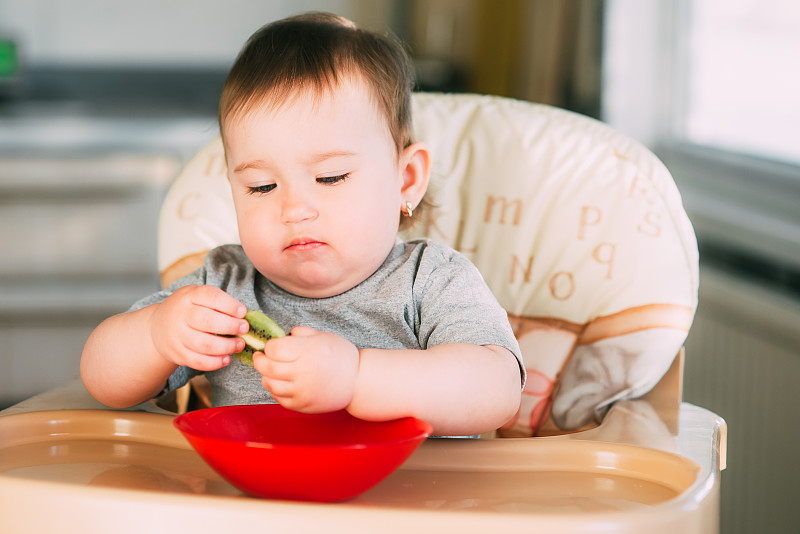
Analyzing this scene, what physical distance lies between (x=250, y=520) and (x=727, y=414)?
49.8 inches

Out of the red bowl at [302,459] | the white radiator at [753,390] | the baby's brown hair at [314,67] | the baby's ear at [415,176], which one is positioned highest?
the baby's brown hair at [314,67]

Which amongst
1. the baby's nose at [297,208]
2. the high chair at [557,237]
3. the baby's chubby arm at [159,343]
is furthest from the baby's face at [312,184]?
the high chair at [557,237]

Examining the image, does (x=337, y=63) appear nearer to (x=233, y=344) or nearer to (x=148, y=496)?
(x=233, y=344)

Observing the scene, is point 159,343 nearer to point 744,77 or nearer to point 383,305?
point 383,305

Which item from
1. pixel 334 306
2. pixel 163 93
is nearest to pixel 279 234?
pixel 334 306

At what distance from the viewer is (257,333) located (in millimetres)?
665

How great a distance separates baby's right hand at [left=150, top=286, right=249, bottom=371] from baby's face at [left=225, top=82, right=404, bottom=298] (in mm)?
104

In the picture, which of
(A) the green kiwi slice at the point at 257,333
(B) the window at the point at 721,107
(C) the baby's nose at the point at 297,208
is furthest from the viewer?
(B) the window at the point at 721,107

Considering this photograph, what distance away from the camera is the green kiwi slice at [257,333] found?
655mm

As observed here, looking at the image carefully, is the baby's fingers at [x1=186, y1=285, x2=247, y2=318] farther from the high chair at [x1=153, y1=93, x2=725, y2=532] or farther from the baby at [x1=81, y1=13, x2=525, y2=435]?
the high chair at [x1=153, y1=93, x2=725, y2=532]

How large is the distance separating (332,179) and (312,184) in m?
0.02

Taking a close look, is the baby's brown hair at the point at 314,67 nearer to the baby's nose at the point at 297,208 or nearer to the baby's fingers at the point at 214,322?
the baby's nose at the point at 297,208

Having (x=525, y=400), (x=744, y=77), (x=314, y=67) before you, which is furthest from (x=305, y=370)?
(x=744, y=77)

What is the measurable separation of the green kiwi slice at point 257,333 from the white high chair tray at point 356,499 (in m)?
0.10
